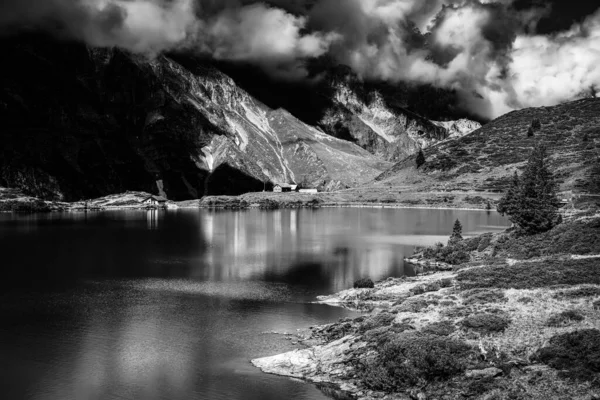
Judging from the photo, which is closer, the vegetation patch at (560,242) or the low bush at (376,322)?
the low bush at (376,322)

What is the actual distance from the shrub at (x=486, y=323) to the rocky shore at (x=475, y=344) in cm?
7

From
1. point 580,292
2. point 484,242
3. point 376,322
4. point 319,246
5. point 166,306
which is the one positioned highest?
point 484,242

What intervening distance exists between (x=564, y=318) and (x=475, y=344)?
24.3 feet

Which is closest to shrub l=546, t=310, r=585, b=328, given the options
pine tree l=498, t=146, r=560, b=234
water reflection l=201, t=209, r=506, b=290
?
water reflection l=201, t=209, r=506, b=290

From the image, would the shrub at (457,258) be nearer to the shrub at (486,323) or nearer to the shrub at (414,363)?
the shrub at (486,323)

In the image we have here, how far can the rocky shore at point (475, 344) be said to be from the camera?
3566 cm

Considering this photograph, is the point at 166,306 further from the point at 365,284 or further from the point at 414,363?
the point at 414,363

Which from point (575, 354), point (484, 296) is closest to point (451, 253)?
point (484, 296)

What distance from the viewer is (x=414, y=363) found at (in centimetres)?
3872

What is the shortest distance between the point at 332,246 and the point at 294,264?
26037mm

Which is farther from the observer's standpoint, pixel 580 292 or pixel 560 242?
pixel 560 242

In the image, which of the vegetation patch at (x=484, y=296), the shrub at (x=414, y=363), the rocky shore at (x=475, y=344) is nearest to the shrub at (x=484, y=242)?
the rocky shore at (x=475, y=344)

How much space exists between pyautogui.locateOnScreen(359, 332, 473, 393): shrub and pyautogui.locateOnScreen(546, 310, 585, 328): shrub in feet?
23.3

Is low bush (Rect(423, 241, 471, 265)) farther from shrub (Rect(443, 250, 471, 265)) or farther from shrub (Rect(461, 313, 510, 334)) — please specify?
shrub (Rect(461, 313, 510, 334))
